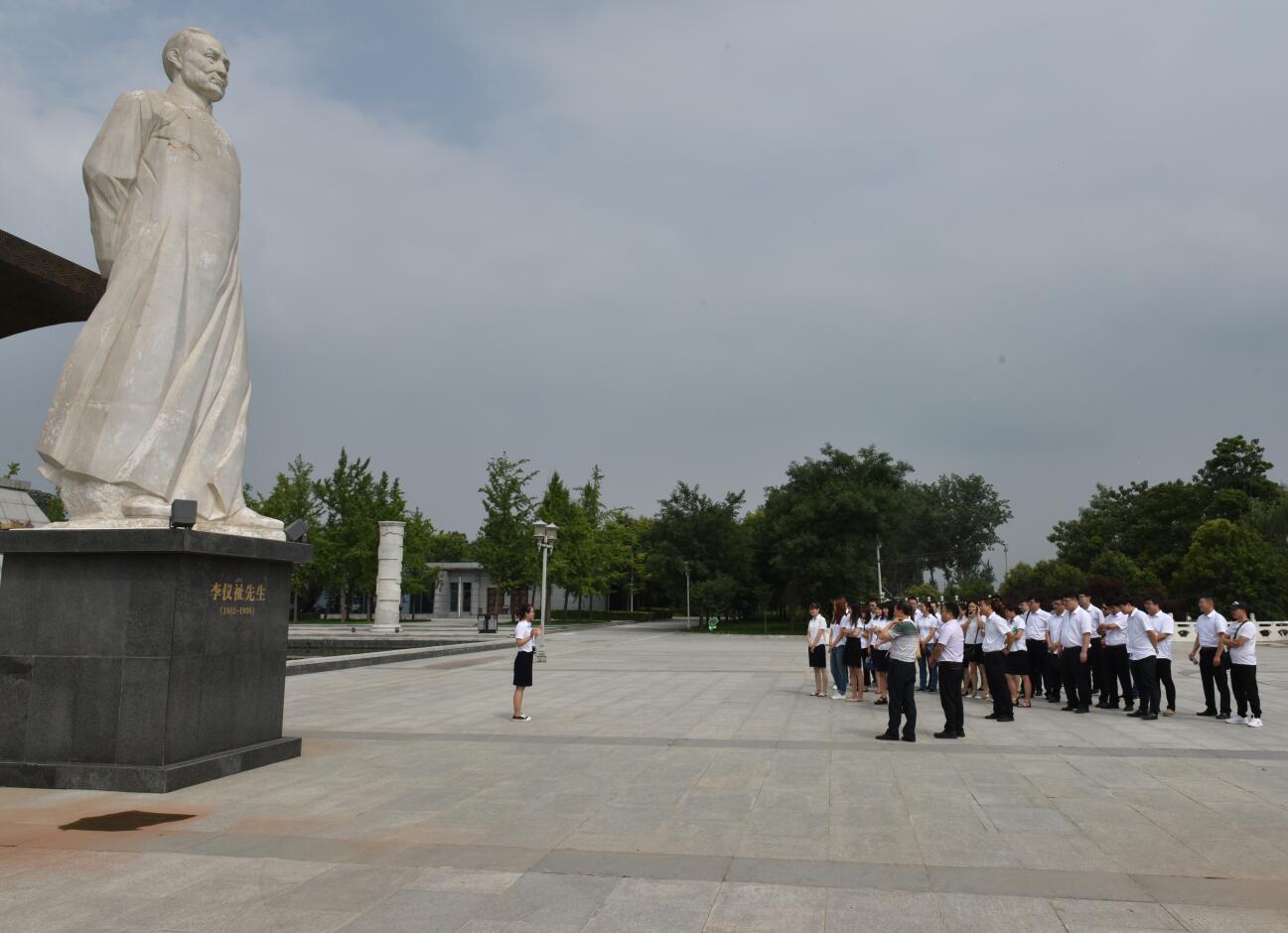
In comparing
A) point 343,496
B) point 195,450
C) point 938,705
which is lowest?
point 938,705

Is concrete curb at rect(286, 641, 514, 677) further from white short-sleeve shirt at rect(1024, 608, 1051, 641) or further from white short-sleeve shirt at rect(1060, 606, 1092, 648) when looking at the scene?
white short-sleeve shirt at rect(1060, 606, 1092, 648)

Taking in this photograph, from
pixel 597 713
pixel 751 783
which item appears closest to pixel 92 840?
pixel 751 783

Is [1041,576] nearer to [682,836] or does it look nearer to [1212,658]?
[1212,658]

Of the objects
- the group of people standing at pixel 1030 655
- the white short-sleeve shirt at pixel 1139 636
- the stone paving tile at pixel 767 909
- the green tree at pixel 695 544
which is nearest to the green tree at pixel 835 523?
the green tree at pixel 695 544

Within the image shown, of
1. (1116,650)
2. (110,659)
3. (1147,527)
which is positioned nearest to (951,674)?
(1116,650)

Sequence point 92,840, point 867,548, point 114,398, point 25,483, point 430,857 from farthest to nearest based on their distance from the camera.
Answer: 1. point 867,548
2. point 25,483
3. point 114,398
4. point 92,840
5. point 430,857

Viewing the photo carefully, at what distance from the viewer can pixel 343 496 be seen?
53.1m

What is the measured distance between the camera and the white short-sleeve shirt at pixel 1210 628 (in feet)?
39.3

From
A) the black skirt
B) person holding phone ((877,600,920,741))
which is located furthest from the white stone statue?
Answer: person holding phone ((877,600,920,741))

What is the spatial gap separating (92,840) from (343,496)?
4962 centimetres

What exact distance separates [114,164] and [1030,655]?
14.6m

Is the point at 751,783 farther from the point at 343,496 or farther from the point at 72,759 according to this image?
the point at 343,496

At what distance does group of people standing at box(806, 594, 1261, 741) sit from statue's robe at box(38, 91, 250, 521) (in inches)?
306

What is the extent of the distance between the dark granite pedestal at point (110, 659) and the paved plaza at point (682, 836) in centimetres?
32
